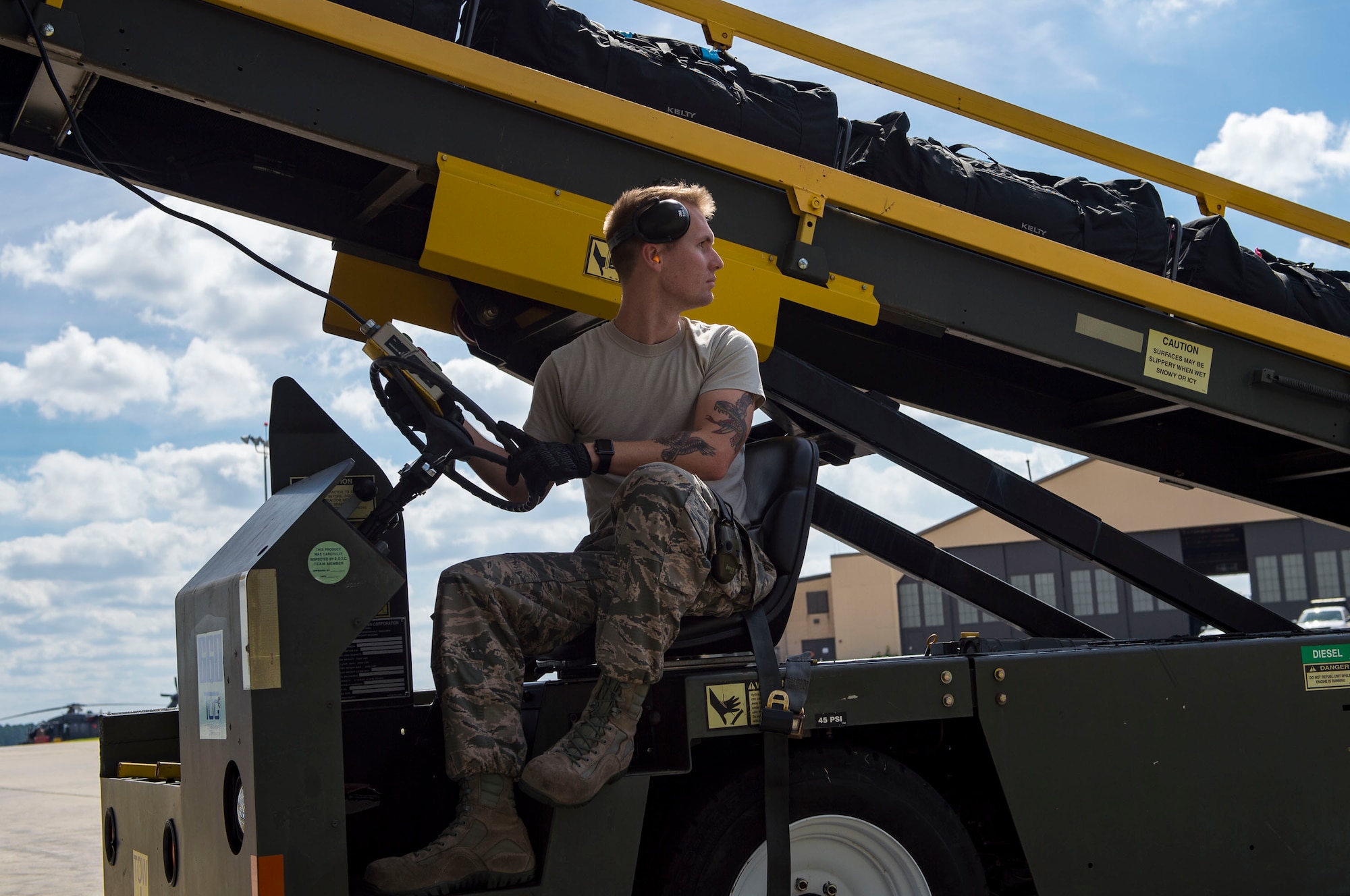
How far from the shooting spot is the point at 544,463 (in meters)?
2.85

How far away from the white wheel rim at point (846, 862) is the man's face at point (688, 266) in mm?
1439

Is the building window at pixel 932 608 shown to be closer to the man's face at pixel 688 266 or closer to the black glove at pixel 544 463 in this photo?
the man's face at pixel 688 266

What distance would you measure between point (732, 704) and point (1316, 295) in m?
3.33

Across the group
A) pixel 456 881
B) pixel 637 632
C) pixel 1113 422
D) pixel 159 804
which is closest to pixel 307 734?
pixel 456 881

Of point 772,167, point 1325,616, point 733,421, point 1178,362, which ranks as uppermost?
point 772,167

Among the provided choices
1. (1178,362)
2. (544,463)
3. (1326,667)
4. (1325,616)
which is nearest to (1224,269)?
(1178,362)

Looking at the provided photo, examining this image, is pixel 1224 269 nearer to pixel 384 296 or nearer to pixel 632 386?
pixel 632 386

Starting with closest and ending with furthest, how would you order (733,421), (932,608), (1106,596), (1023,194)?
(733,421), (1023,194), (1106,596), (932,608)

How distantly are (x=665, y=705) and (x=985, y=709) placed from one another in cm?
90

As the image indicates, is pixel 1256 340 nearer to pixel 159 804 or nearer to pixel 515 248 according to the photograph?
pixel 515 248

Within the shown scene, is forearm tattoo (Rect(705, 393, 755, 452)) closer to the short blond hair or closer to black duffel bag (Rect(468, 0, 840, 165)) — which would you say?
the short blond hair

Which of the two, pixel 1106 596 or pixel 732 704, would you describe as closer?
pixel 732 704

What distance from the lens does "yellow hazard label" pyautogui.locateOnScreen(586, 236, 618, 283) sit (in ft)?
12.1

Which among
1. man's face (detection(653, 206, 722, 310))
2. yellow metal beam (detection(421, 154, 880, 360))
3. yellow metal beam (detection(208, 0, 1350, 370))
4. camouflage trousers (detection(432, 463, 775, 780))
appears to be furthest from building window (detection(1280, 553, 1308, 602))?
camouflage trousers (detection(432, 463, 775, 780))
